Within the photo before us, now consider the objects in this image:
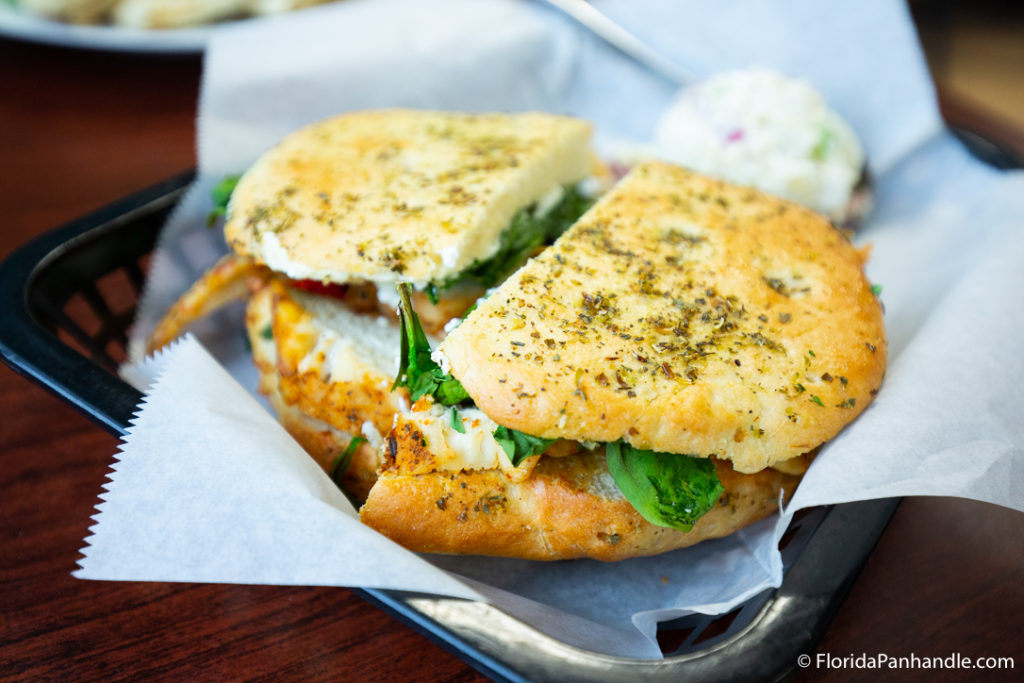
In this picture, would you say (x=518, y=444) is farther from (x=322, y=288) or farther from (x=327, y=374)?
(x=322, y=288)

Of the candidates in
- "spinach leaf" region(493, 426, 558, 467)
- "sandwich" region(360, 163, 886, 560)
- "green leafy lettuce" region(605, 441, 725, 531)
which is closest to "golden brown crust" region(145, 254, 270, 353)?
"sandwich" region(360, 163, 886, 560)

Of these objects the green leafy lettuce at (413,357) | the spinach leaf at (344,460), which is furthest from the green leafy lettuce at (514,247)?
the spinach leaf at (344,460)

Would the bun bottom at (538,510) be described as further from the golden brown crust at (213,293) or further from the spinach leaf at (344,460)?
the golden brown crust at (213,293)

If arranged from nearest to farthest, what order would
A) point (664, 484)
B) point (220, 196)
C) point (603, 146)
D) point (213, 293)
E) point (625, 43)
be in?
point (664, 484) < point (213, 293) < point (220, 196) < point (603, 146) < point (625, 43)

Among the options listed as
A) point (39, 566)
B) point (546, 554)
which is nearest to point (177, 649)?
point (39, 566)

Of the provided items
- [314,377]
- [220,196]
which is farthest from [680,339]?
[220,196]

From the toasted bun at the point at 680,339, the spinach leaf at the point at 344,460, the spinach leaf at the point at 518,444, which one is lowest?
the spinach leaf at the point at 344,460

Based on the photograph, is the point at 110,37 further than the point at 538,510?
Yes
